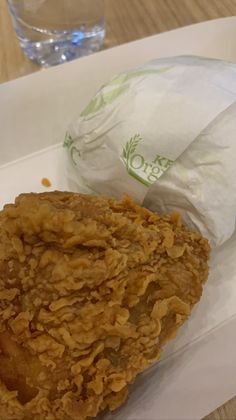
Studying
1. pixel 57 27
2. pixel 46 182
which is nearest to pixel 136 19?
pixel 57 27

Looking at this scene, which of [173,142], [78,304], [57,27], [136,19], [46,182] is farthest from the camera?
[136,19]

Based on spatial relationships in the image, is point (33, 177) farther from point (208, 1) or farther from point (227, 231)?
point (208, 1)

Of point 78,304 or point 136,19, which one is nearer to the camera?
point 78,304

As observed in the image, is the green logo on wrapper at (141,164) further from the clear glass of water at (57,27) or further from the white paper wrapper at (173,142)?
the clear glass of water at (57,27)

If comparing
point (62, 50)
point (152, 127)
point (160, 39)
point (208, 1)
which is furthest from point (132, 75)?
point (208, 1)

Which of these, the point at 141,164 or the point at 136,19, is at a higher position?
the point at 136,19

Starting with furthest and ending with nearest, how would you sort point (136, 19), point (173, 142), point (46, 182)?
1. point (136, 19)
2. point (46, 182)
3. point (173, 142)

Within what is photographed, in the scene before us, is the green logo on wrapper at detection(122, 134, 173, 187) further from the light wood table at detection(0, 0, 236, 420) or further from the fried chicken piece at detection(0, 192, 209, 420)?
the light wood table at detection(0, 0, 236, 420)

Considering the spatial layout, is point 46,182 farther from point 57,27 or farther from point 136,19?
point 136,19
